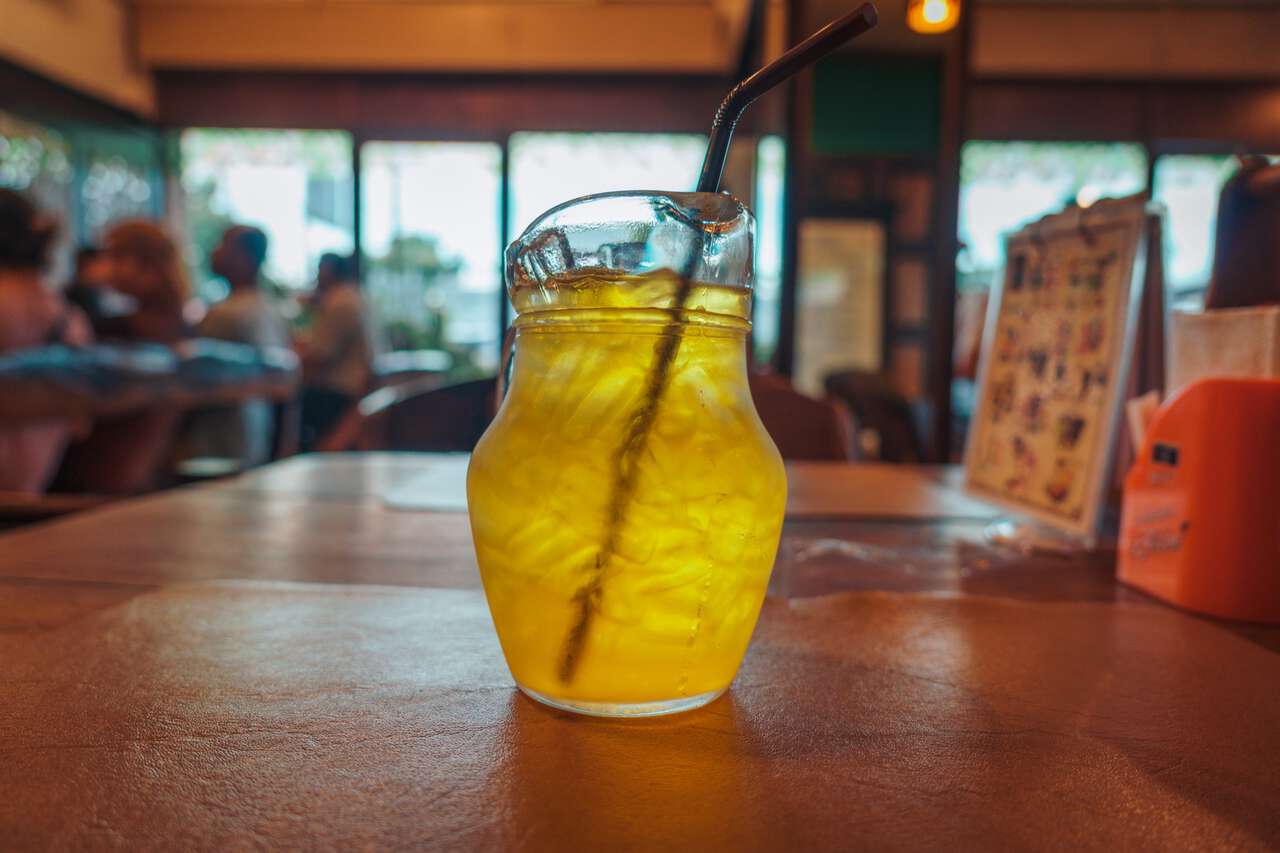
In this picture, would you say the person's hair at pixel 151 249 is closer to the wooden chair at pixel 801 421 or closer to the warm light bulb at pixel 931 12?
the wooden chair at pixel 801 421

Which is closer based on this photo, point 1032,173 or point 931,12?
point 931,12

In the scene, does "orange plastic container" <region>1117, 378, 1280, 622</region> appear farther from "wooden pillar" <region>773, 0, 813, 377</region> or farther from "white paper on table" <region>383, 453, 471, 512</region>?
"wooden pillar" <region>773, 0, 813, 377</region>

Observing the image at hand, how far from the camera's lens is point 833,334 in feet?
20.5

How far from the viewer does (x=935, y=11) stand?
872 mm

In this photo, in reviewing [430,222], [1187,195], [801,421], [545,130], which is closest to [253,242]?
[801,421]

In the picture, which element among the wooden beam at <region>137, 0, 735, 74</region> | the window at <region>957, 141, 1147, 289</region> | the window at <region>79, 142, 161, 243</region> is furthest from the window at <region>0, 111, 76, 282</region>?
the window at <region>957, 141, 1147, 289</region>

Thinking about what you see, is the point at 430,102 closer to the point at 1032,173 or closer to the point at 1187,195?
the point at 1032,173

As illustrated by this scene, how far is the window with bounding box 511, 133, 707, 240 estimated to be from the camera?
243 inches

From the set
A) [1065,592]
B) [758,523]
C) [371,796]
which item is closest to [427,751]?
[371,796]

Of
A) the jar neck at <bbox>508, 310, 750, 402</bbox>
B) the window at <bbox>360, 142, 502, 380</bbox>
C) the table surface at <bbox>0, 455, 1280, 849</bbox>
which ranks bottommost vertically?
the table surface at <bbox>0, 455, 1280, 849</bbox>

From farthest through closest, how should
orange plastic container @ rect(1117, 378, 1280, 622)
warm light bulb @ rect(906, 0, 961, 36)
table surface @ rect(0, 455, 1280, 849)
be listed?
warm light bulb @ rect(906, 0, 961, 36) → orange plastic container @ rect(1117, 378, 1280, 622) → table surface @ rect(0, 455, 1280, 849)

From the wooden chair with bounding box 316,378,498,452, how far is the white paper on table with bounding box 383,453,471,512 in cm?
51

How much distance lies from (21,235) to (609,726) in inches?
102

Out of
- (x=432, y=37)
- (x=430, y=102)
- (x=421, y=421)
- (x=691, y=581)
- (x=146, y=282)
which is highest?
(x=432, y=37)
